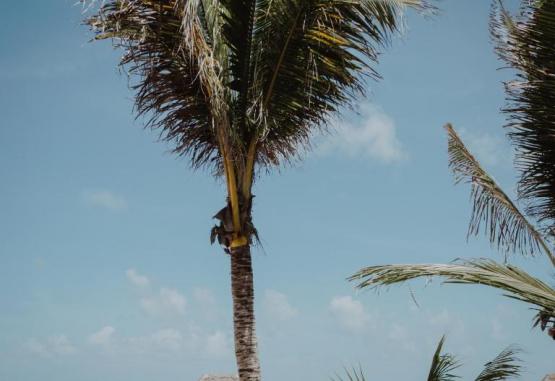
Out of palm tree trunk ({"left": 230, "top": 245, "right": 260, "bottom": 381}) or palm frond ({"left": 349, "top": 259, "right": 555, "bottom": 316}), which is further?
palm tree trunk ({"left": 230, "top": 245, "right": 260, "bottom": 381})

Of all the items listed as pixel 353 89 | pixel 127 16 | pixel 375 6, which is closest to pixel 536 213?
Result: pixel 353 89

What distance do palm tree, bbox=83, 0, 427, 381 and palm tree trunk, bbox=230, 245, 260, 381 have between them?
0.04ft

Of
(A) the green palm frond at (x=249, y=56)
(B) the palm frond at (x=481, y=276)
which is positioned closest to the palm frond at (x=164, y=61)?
(A) the green palm frond at (x=249, y=56)

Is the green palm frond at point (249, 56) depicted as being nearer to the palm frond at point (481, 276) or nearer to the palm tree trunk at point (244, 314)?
the palm tree trunk at point (244, 314)

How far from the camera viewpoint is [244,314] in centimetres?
817

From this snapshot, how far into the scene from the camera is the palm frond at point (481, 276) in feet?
17.6

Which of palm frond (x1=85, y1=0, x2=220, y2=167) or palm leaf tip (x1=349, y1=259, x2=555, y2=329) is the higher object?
palm frond (x1=85, y1=0, x2=220, y2=167)

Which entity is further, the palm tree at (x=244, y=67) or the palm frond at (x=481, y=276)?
the palm tree at (x=244, y=67)

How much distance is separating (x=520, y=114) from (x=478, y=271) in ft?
13.3

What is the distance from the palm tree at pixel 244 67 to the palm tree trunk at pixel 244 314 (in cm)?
1

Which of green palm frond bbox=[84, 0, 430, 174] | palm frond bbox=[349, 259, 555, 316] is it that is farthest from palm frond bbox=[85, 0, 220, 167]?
palm frond bbox=[349, 259, 555, 316]

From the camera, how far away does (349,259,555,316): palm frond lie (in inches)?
211

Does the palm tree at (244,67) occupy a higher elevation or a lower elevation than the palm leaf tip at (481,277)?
higher

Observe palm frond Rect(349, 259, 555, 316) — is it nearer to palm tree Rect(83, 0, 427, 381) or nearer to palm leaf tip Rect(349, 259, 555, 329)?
palm leaf tip Rect(349, 259, 555, 329)
